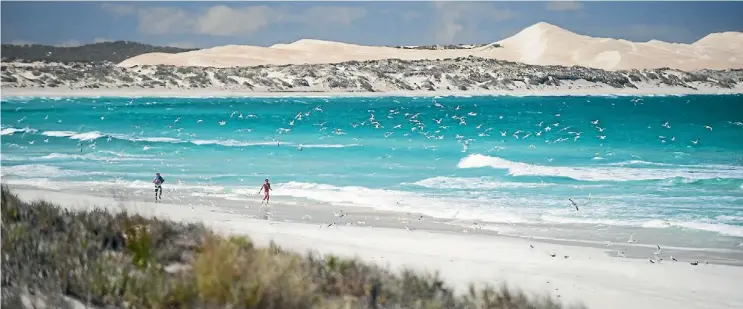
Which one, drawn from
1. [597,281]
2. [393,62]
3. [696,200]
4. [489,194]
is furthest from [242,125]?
A: [393,62]

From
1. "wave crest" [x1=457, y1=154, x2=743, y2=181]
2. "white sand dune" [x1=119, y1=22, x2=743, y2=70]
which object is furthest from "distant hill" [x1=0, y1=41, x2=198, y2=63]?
"wave crest" [x1=457, y1=154, x2=743, y2=181]

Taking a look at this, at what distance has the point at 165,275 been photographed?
219 inches

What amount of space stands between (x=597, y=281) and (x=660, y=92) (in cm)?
8969

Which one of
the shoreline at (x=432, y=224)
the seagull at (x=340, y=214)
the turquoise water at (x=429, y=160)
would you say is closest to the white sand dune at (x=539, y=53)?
the turquoise water at (x=429, y=160)

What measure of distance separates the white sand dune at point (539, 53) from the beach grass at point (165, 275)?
103 metres

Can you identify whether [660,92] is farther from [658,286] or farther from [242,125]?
[658,286]

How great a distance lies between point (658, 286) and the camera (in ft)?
28.4

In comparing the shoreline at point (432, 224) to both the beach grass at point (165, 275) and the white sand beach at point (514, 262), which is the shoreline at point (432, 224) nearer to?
the white sand beach at point (514, 262)

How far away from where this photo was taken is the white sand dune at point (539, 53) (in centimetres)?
11075

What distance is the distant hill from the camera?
2612 inches

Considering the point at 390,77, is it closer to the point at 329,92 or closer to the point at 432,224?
the point at 329,92

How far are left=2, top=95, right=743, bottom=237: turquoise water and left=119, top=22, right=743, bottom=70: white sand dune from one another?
66.1m

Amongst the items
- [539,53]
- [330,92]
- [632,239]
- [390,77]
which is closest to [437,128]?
[632,239]

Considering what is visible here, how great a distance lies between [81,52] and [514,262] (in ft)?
290
